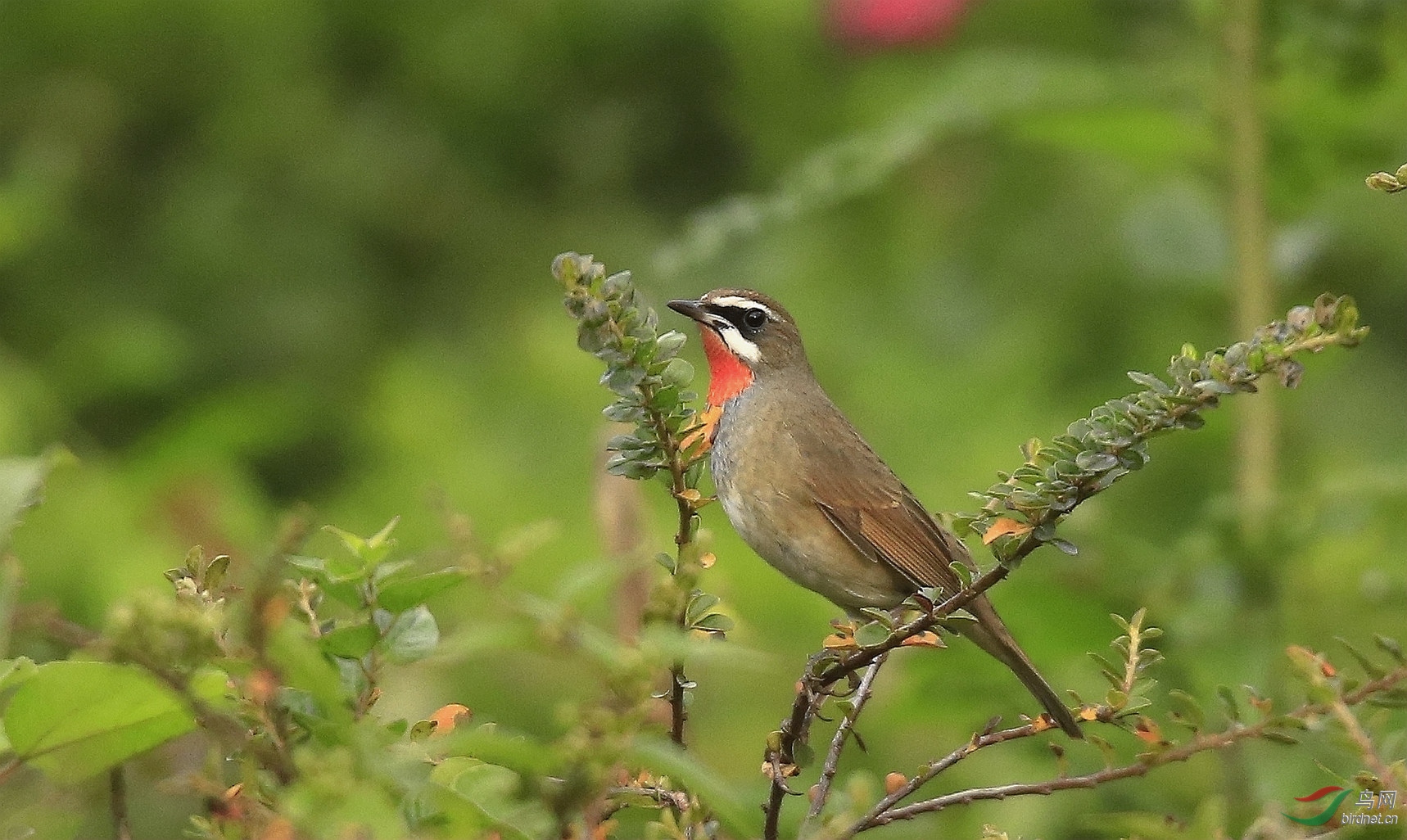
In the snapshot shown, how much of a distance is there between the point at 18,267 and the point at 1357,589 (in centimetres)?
608

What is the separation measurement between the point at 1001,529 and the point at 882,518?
6.46 feet

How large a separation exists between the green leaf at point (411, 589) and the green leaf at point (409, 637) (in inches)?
1.3

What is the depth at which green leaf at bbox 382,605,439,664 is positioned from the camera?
4.98ft

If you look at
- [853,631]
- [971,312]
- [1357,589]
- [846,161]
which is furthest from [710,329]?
[971,312]

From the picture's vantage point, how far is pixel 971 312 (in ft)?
22.5

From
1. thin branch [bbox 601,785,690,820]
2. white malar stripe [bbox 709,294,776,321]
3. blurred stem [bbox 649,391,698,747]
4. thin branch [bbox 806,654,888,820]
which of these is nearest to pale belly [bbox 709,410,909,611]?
white malar stripe [bbox 709,294,776,321]

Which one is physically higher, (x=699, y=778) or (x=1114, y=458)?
(x=1114, y=458)

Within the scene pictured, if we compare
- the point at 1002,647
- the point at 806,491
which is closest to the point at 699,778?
the point at 1002,647

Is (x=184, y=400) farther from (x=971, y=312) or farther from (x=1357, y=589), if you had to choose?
(x=1357, y=589)

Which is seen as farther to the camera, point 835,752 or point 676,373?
point 835,752

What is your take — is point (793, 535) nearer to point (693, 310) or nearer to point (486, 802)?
point (693, 310)

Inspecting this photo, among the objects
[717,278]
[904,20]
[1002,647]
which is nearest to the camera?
[1002,647]

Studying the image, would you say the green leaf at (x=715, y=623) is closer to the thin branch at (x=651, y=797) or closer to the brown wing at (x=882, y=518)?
the thin branch at (x=651, y=797)
